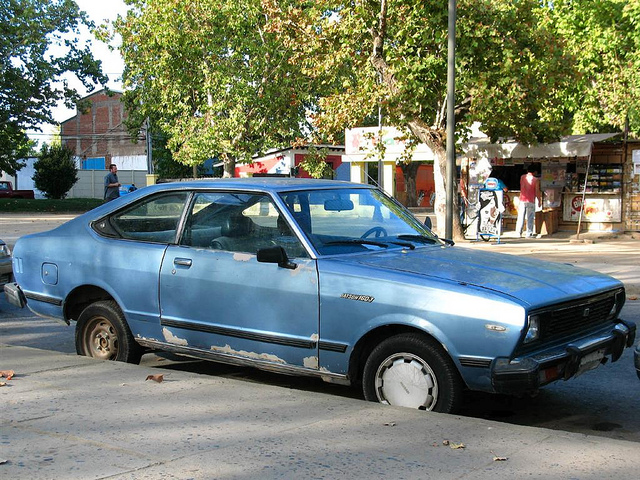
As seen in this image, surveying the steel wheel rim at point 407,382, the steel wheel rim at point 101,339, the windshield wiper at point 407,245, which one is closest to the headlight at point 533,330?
the steel wheel rim at point 407,382

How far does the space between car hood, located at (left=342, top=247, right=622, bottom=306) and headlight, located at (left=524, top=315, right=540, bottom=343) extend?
0.09m

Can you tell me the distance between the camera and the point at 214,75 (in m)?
37.5

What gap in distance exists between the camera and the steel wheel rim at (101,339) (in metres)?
6.71

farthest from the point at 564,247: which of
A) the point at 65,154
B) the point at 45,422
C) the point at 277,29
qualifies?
the point at 65,154

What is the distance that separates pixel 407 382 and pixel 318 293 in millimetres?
835

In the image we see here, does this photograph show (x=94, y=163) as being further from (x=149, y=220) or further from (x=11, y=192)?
(x=149, y=220)

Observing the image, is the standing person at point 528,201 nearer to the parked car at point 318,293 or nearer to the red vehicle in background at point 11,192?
the parked car at point 318,293

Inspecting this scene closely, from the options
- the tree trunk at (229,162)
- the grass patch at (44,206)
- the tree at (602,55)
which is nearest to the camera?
the tree at (602,55)

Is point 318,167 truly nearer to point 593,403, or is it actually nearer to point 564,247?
point 564,247

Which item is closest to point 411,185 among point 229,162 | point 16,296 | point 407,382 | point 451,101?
point 229,162

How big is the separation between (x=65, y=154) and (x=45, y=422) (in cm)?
5168

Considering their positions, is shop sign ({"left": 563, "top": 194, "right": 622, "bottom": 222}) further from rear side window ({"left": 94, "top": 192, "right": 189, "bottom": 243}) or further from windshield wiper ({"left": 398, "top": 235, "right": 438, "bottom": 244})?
rear side window ({"left": 94, "top": 192, "right": 189, "bottom": 243})

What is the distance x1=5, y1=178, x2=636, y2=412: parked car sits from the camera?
16.4ft

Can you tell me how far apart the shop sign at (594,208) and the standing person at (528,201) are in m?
1.41
